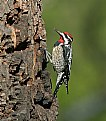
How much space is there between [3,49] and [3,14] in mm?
305

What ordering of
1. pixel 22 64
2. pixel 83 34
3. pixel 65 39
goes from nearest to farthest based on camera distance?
pixel 22 64 < pixel 65 39 < pixel 83 34

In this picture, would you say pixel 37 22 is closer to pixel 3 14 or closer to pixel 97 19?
pixel 3 14

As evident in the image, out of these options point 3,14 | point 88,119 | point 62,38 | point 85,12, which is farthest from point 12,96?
point 85,12

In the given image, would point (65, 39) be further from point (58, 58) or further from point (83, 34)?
point (83, 34)

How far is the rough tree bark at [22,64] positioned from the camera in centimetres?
587

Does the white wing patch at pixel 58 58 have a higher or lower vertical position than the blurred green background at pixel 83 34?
higher

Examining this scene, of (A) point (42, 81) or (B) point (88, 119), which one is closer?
(A) point (42, 81)

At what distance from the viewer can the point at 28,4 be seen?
6.21 meters

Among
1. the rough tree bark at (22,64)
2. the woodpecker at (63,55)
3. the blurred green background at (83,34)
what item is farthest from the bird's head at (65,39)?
the blurred green background at (83,34)

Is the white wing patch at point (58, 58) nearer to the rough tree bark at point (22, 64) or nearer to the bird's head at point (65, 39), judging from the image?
the bird's head at point (65, 39)

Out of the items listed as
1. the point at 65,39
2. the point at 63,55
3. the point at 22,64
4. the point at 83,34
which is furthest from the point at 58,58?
the point at 83,34

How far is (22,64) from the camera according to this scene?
6.06 m

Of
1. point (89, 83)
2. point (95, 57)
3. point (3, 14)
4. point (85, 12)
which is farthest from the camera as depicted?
point (85, 12)

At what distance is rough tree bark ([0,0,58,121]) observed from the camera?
5.87 meters
